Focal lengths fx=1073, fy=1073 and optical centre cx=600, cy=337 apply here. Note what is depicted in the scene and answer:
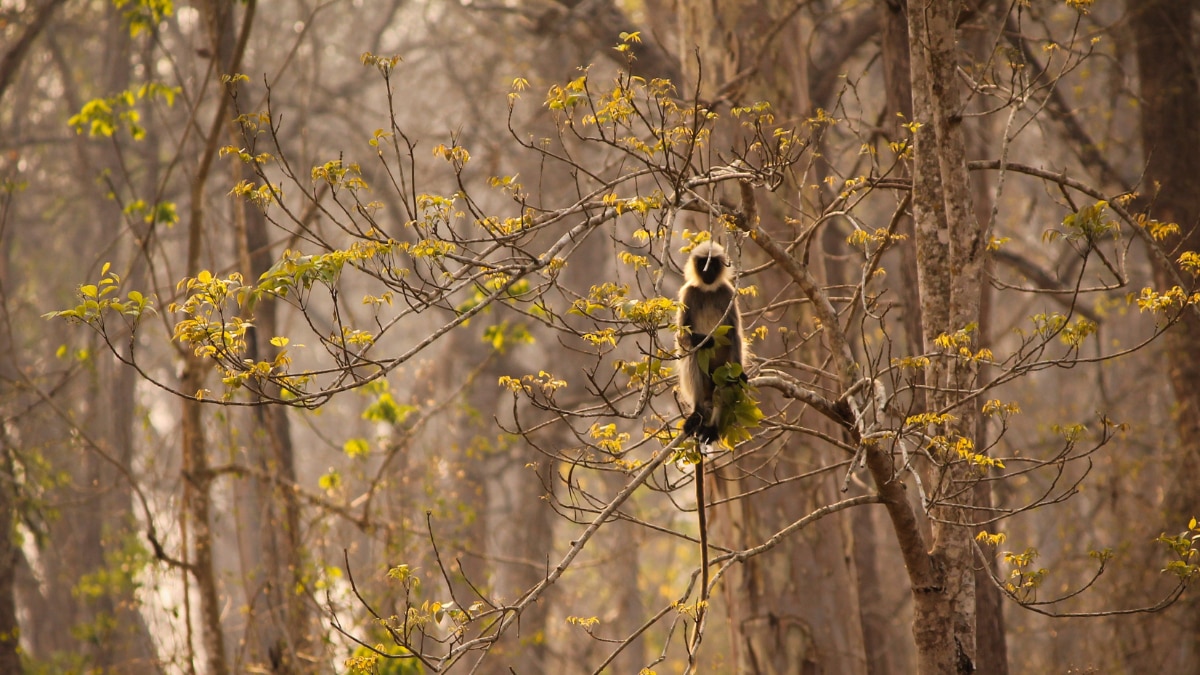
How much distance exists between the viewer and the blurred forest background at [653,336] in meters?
3.75

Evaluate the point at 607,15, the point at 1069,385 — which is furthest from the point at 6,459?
the point at 1069,385

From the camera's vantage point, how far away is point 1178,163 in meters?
8.20

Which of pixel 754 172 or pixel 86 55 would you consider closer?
pixel 754 172

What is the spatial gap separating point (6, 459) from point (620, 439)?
7.42 metres

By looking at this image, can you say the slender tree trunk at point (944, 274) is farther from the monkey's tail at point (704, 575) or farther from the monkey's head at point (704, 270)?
the monkey's tail at point (704, 575)

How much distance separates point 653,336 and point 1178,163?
6623mm

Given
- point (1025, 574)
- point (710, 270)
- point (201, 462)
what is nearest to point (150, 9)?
point (201, 462)

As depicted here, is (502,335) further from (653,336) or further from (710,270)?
(653,336)

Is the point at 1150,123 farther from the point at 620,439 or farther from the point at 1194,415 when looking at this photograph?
the point at 620,439

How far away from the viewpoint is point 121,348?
16.8 meters

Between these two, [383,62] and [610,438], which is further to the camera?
[610,438]

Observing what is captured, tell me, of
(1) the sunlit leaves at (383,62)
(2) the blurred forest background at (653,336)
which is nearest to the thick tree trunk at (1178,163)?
(2) the blurred forest background at (653,336)

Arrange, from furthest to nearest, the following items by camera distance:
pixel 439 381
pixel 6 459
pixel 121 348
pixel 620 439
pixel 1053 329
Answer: pixel 121 348 < pixel 439 381 < pixel 6 459 < pixel 620 439 < pixel 1053 329

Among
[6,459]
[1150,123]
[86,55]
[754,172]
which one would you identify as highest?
[86,55]
